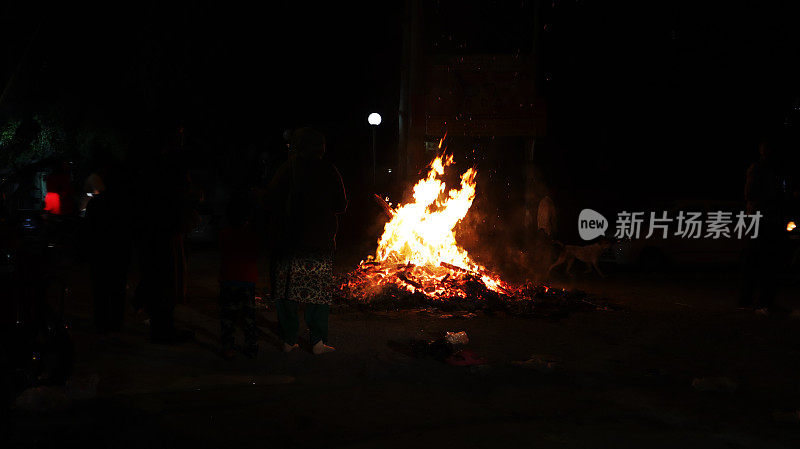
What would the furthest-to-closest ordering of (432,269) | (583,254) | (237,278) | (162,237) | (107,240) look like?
(583,254) → (432,269) → (107,240) → (162,237) → (237,278)

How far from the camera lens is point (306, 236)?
652 centimetres

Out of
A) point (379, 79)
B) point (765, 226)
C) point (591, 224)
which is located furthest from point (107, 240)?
point (379, 79)

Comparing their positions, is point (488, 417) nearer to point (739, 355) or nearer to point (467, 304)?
point (739, 355)

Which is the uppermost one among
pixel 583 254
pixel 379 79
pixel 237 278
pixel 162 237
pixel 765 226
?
pixel 379 79

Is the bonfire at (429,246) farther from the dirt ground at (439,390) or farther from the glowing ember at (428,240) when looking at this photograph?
the dirt ground at (439,390)

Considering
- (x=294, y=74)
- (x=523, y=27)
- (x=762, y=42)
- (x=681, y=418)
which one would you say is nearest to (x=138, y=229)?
(x=681, y=418)

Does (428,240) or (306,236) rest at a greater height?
(306,236)

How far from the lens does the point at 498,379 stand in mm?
5852

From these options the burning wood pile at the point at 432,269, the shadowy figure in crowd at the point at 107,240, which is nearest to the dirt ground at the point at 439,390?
the shadowy figure in crowd at the point at 107,240

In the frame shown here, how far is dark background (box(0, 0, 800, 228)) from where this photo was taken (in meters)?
19.7

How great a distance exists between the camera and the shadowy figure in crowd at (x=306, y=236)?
6.50m

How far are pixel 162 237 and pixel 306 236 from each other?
143 centimetres

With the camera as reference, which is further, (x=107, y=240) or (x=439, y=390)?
(x=107, y=240)

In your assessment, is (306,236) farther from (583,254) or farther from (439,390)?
(583,254)
